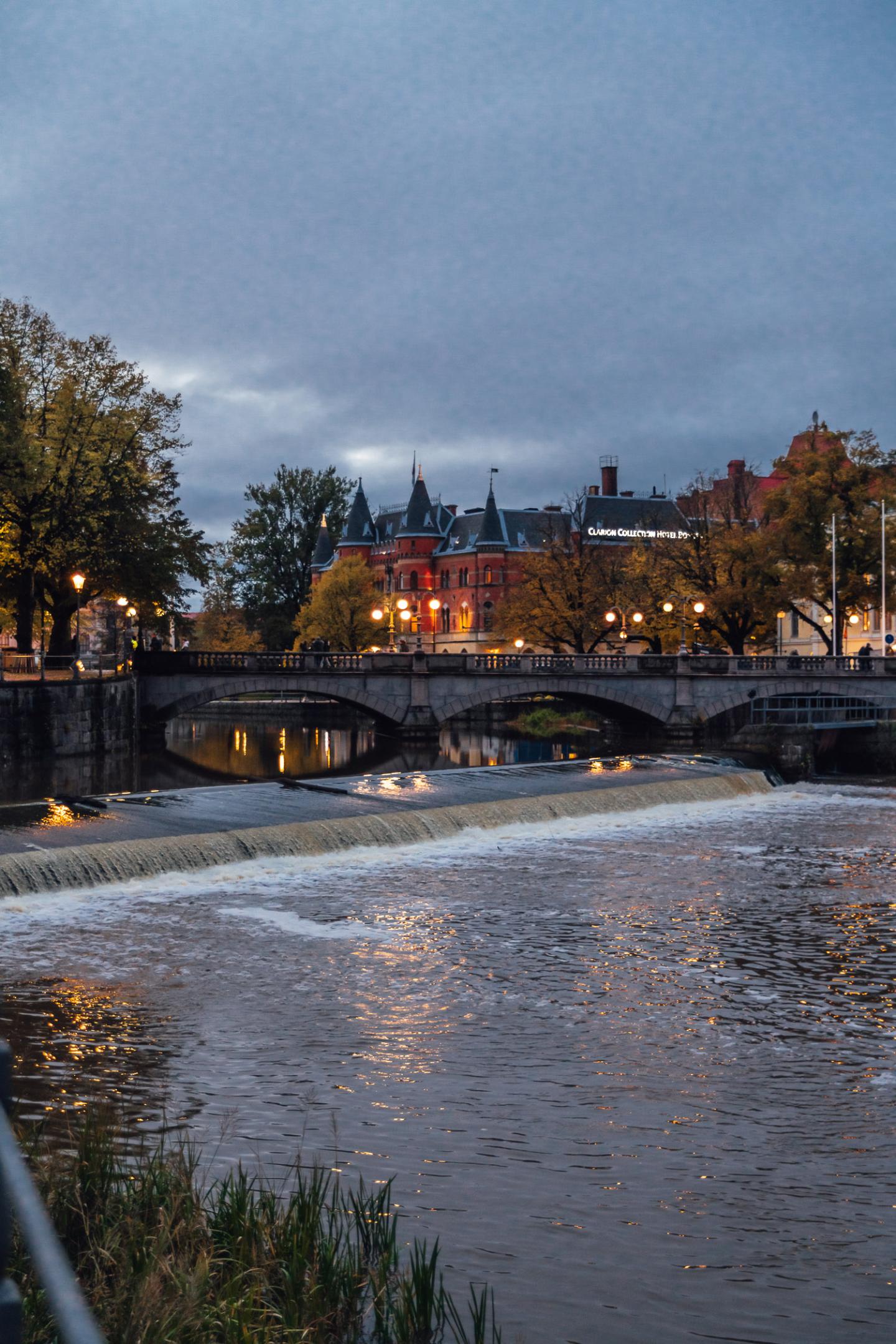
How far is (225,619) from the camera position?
120 metres

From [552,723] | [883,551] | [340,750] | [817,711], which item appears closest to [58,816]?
[340,750]

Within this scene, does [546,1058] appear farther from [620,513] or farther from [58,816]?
[620,513]

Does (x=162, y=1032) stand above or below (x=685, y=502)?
below

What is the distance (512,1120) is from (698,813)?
22.3 meters

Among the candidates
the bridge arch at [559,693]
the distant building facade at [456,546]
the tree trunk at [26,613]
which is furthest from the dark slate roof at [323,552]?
the tree trunk at [26,613]

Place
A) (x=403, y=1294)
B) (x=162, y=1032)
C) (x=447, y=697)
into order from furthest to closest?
(x=447, y=697)
(x=162, y=1032)
(x=403, y=1294)

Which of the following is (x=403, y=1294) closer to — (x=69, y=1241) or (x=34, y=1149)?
(x=69, y=1241)

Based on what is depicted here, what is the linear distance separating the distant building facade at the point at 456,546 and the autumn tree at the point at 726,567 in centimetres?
2808

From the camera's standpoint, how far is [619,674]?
62219 mm

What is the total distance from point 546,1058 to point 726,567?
2435 inches

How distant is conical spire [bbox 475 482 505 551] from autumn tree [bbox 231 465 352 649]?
52.5 ft

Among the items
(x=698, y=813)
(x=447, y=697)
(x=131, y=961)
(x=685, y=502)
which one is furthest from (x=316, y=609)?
(x=131, y=961)

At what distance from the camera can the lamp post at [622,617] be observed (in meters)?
70.7

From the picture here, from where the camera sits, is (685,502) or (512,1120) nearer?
(512,1120)
